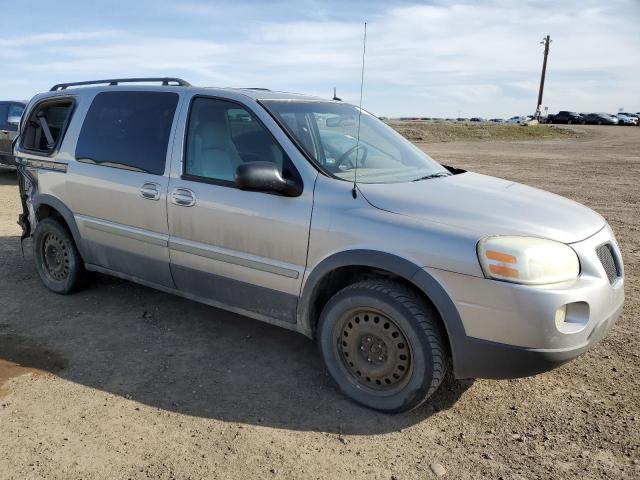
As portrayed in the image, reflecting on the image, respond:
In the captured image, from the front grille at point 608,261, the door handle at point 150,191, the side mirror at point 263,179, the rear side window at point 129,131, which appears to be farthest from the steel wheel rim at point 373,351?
the rear side window at point 129,131

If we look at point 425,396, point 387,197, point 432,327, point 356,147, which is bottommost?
point 425,396

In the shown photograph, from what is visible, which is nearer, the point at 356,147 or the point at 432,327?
the point at 432,327

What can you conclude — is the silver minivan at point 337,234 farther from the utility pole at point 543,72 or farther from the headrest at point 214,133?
the utility pole at point 543,72

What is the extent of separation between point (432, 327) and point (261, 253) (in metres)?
1.19

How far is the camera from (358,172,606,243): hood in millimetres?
2920

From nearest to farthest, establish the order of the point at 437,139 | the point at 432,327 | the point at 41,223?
the point at 432,327
the point at 41,223
the point at 437,139

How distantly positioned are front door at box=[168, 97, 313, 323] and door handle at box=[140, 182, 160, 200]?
0.48ft

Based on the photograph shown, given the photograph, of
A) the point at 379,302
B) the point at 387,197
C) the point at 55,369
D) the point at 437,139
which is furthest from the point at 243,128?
the point at 437,139

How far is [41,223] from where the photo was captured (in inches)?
200

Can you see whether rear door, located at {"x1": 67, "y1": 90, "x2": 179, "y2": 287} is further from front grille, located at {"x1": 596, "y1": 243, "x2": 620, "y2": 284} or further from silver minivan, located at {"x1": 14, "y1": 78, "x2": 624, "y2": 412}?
front grille, located at {"x1": 596, "y1": 243, "x2": 620, "y2": 284}

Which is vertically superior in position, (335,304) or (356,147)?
(356,147)

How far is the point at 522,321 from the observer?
8.91 ft

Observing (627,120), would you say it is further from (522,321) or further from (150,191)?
(522,321)

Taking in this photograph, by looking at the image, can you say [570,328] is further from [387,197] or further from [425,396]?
[387,197]
